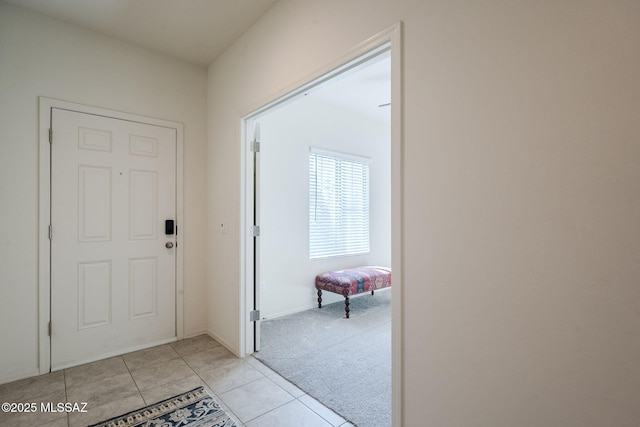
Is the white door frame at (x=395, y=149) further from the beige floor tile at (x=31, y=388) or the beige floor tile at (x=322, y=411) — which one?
the beige floor tile at (x=31, y=388)

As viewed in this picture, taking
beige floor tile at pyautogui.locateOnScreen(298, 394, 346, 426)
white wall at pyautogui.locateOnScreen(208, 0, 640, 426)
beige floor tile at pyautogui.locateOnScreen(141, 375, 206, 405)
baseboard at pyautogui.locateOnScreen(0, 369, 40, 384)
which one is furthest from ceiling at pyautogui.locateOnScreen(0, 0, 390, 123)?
baseboard at pyautogui.locateOnScreen(0, 369, 40, 384)

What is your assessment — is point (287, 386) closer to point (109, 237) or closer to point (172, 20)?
point (109, 237)

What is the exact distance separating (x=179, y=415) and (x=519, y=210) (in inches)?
87.4

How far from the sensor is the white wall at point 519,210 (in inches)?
35.7

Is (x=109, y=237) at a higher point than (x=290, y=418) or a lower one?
higher

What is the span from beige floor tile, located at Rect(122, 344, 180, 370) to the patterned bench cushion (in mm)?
1905

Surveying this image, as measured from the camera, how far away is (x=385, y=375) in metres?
2.41

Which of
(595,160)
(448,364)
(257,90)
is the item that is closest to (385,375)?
(448,364)

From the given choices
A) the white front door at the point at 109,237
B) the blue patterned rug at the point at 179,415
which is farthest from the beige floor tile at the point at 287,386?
the white front door at the point at 109,237

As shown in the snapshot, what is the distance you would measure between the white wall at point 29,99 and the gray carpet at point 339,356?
1.89m

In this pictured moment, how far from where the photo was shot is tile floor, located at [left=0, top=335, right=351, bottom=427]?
190 centimetres

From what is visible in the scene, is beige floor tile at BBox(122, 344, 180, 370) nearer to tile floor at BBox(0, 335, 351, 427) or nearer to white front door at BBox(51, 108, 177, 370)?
tile floor at BBox(0, 335, 351, 427)

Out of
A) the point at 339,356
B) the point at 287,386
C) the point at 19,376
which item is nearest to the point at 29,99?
the point at 19,376

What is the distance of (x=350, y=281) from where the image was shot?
3.82m
